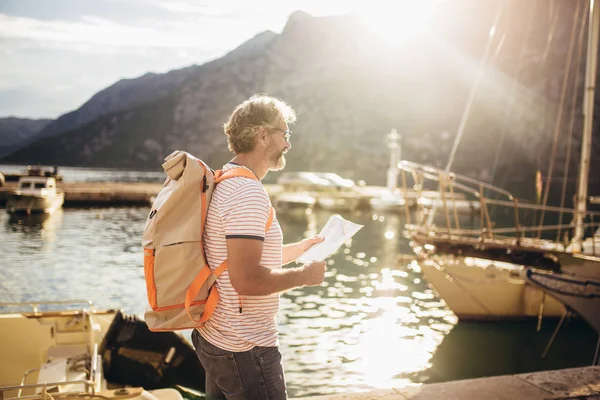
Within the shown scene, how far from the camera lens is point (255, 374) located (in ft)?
8.08

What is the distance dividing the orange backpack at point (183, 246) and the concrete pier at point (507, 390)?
6.93 ft

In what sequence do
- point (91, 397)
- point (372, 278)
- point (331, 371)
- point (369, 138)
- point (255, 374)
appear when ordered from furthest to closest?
point (369, 138) → point (372, 278) → point (331, 371) → point (91, 397) → point (255, 374)

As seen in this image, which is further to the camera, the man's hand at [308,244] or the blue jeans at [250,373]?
the man's hand at [308,244]

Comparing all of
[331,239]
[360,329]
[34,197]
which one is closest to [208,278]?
[331,239]

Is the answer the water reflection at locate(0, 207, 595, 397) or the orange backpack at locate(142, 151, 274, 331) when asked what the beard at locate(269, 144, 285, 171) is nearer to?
the orange backpack at locate(142, 151, 274, 331)

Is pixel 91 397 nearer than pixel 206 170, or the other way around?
pixel 206 170

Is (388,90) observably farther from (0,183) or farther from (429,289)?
(429,289)

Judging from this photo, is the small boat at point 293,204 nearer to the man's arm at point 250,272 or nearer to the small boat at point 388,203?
the small boat at point 388,203

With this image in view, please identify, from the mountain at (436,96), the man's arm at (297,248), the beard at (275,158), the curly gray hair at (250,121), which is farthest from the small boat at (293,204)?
the mountain at (436,96)

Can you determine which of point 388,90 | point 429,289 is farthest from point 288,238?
point 388,90

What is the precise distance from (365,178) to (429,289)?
4650 inches

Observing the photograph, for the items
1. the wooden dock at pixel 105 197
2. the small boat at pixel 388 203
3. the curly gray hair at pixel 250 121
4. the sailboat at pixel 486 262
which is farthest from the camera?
the small boat at pixel 388 203

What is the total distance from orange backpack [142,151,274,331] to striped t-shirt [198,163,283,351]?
0.04 metres

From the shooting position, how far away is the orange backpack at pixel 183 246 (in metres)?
2.44
